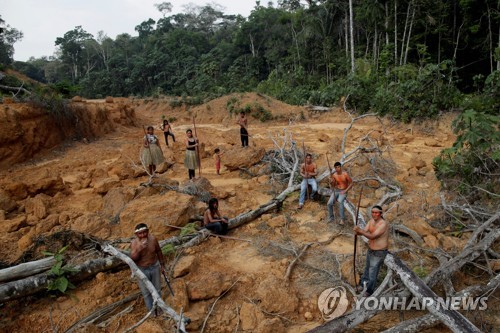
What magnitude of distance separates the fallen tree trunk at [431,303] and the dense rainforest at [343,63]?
3400 mm

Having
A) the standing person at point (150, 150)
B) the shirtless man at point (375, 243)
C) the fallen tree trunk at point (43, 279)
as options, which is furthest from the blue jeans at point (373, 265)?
the standing person at point (150, 150)

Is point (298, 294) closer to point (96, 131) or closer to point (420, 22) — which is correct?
point (96, 131)

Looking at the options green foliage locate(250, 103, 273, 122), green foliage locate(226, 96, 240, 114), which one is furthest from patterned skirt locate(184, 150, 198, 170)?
green foliage locate(226, 96, 240, 114)

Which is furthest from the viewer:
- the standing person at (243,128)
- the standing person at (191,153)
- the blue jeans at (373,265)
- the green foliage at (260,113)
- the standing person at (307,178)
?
the green foliage at (260,113)

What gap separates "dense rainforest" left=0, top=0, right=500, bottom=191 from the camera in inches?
517

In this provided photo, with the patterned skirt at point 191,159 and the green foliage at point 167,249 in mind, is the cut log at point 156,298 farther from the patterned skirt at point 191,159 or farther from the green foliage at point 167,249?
the patterned skirt at point 191,159

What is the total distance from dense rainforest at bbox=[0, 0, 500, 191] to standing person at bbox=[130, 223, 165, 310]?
225 inches

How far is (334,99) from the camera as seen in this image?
1861 cm

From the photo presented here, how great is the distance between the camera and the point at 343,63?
24.6m

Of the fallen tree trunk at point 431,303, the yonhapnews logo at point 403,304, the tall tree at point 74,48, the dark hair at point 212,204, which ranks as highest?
the tall tree at point 74,48

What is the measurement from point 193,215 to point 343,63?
72.2 feet

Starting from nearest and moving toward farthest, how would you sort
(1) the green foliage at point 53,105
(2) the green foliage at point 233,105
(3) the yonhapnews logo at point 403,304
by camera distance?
(3) the yonhapnews logo at point 403,304, (1) the green foliage at point 53,105, (2) the green foliage at point 233,105

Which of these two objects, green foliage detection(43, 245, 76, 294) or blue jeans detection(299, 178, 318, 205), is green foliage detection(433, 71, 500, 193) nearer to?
blue jeans detection(299, 178, 318, 205)

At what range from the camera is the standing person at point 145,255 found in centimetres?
373
